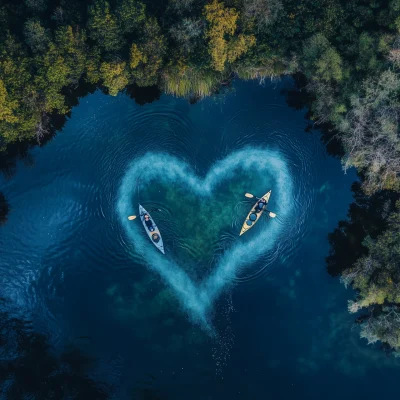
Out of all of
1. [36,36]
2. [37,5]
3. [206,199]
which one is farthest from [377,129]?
[37,5]

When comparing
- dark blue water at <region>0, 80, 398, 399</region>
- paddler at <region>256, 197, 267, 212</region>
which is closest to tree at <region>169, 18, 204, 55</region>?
dark blue water at <region>0, 80, 398, 399</region>

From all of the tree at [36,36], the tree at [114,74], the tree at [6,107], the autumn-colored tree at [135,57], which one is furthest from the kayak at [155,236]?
the tree at [36,36]

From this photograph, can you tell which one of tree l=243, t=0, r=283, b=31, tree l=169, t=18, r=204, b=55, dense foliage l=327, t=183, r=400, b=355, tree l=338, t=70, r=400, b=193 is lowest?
dense foliage l=327, t=183, r=400, b=355

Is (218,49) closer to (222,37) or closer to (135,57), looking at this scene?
(222,37)

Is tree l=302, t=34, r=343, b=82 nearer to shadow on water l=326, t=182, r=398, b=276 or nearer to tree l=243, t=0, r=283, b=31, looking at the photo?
tree l=243, t=0, r=283, b=31

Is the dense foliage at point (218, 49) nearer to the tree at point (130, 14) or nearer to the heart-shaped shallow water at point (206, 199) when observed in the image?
the tree at point (130, 14)

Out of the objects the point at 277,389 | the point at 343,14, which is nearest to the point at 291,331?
the point at 277,389

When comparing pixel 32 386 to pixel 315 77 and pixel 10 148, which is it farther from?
pixel 315 77
